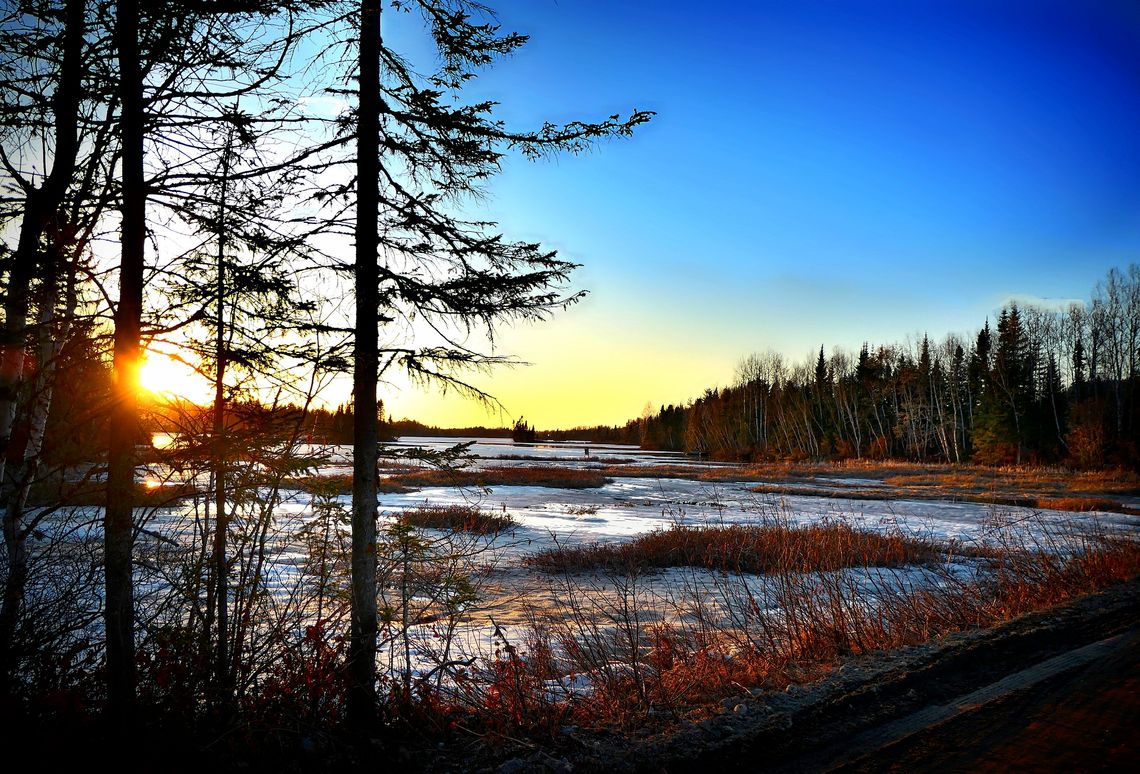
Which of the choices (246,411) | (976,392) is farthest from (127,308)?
(976,392)

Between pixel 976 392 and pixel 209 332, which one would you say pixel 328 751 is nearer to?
pixel 209 332

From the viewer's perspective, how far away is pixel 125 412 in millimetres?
3168

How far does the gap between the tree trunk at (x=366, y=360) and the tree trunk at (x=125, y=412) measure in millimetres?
1431

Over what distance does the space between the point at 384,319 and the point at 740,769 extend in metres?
3.99

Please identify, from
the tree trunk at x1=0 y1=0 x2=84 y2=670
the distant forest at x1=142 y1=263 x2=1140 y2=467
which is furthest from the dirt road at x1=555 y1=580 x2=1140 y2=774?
the distant forest at x1=142 y1=263 x2=1140 y2=467

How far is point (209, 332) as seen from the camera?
4594mm

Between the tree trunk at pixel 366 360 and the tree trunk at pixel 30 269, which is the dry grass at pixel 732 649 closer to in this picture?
the tree trunk at pixel 366 360

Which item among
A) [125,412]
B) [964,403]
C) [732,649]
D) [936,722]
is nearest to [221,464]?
[125,412]

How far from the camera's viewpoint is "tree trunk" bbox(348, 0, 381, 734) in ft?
14.8

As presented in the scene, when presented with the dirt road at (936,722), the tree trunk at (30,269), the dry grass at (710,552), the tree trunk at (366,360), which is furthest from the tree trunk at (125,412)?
the dry grass at (710,552)

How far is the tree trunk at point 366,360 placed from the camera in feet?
14.8

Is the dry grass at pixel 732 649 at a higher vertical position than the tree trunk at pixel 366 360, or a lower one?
lower

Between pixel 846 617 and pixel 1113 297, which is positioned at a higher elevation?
pixel 1113 297

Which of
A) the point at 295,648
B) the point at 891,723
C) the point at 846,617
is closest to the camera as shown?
the point at 891,723
